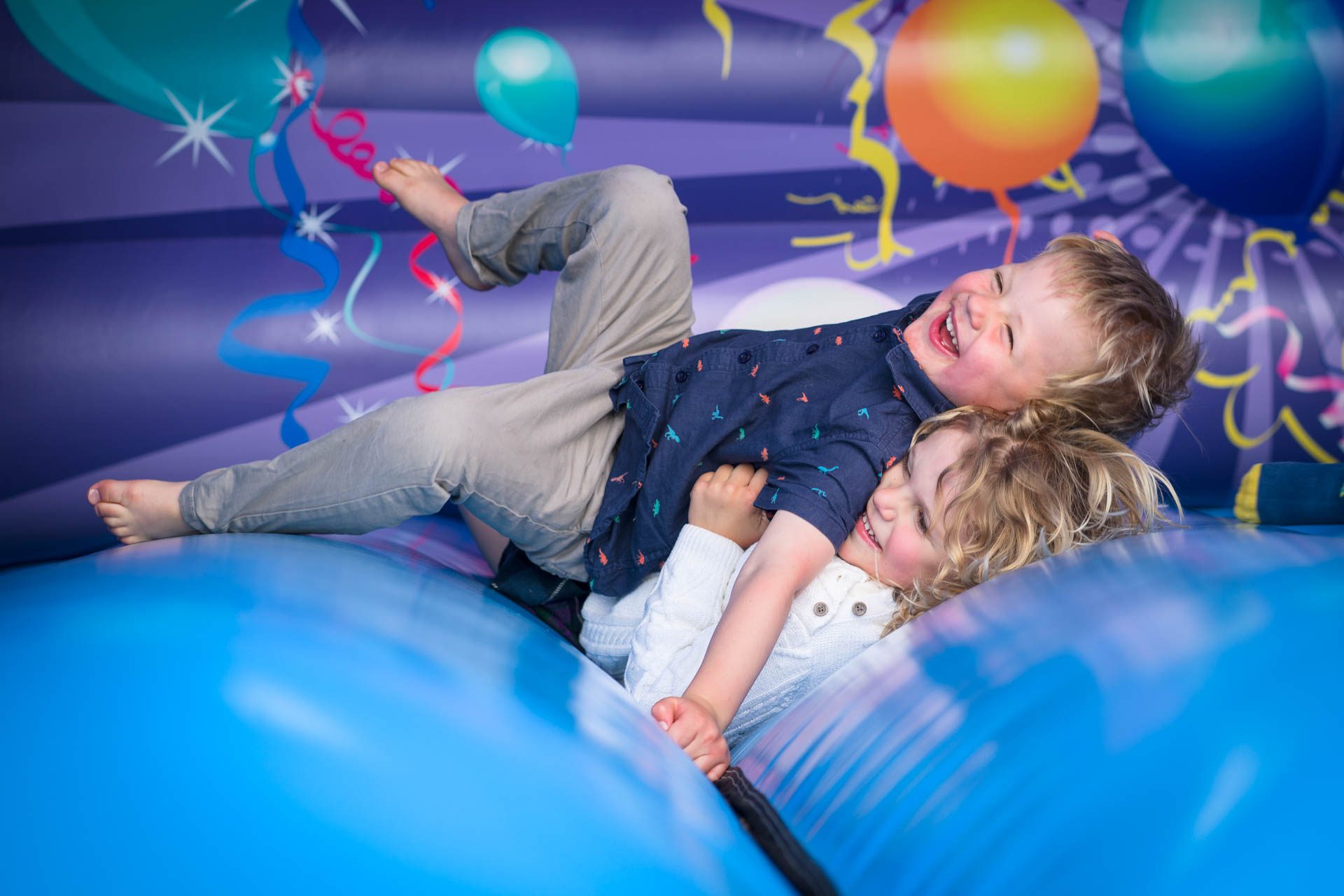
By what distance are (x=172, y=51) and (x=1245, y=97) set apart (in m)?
1.57

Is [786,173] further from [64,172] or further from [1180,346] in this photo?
[64,172]

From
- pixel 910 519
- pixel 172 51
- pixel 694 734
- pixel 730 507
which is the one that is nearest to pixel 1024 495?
pixel 910 519

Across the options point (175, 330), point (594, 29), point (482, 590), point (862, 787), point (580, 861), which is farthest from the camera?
point (594, 29)

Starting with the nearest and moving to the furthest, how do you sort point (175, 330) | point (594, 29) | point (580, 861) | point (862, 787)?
point (580, 861) → point (862, 787) → point (175, 330) → point (594, 29)

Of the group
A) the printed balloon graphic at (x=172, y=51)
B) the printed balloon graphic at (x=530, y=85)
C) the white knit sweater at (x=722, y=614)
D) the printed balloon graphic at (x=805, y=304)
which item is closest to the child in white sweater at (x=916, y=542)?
the white knit sweater at (x=722, y=614)

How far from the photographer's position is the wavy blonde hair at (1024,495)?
0.96m

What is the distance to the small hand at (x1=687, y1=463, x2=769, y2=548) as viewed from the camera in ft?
3.39

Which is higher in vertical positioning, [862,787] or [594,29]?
[594,29]

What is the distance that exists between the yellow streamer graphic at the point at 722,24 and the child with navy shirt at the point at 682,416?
1.75 feet

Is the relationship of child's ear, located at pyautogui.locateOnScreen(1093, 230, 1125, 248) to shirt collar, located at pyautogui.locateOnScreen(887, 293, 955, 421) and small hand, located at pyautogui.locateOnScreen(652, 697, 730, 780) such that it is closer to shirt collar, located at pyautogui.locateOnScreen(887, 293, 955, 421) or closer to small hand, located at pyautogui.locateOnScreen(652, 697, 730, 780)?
shirt collar, located at pyautogui.locateOnScreen(887, 293, 955, 421)

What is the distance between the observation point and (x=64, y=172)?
4.97 feet

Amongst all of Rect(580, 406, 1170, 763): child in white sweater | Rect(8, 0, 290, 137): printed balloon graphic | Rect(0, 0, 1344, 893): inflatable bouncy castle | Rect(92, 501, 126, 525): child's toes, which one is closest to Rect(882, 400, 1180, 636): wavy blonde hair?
Rect(580, 406, 1170, 763): child in white sweater

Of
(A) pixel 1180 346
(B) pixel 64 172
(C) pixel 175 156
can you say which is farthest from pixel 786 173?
(B) pixel 64 172

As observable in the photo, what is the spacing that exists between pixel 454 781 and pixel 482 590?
49cm
